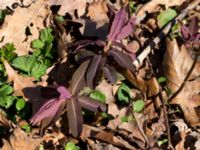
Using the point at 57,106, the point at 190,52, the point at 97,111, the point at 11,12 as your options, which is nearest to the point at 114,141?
the point at 97,111

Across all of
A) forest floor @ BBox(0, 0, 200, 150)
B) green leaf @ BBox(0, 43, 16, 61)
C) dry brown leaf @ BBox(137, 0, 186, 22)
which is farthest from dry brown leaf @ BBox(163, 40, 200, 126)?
green leaf @ BBox(0, 43, 16, 61)

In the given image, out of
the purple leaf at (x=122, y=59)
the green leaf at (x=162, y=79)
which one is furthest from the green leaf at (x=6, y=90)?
the green leaf at (x=162, y=79)

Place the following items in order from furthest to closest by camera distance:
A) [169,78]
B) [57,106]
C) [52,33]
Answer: [52,33] → [169,78] → [57,106]

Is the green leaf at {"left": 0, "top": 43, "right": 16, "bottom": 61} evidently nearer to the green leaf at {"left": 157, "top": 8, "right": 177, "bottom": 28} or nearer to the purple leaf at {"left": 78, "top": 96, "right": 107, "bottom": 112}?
the purple leaf at {"left": 78, "top": 96, "right": 107, "bottom": 112}

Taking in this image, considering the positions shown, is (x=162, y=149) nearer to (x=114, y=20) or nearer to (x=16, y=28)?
(x=114, y=20)

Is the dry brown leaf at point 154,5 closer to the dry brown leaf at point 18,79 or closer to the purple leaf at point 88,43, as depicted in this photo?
the purple leaf at point 88,43

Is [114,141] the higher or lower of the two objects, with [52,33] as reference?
lower

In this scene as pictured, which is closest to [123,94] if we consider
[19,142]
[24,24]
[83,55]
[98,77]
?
[98,77]
